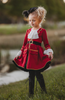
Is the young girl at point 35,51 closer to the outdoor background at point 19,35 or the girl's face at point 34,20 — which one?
the girl's face at point 34,20

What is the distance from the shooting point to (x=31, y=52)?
215 centimetres

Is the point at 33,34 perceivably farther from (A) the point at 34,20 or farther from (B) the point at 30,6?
(B) the point at 30,6

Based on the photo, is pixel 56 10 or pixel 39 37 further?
pixel 56 10

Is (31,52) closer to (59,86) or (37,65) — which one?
(37,65)

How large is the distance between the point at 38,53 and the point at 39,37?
0.86 ft

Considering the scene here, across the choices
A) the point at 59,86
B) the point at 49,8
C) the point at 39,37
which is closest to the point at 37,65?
the point at 39,37

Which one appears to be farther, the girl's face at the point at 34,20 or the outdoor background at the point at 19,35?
the outdoor background at the point at 19,35

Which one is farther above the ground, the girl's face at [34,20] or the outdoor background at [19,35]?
the girl's face at [34,20]

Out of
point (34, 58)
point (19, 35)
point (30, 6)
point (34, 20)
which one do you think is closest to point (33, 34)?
point (34, 20)

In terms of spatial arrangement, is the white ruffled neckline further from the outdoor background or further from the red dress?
the outdoor background

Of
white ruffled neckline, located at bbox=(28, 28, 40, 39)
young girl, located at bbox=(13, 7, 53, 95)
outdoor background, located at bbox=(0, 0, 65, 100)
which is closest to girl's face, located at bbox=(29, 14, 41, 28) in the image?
young girl, located at bbox=(13, 7, 53, 95)

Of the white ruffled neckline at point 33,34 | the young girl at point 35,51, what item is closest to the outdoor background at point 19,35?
the young girl at point 35,51

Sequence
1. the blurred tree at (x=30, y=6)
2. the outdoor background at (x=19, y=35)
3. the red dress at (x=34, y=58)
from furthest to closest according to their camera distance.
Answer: the blurred tree at (x=30, y=6) < the outdoor background at (x=19, y=35) < the red dress at (x=34, y=58)

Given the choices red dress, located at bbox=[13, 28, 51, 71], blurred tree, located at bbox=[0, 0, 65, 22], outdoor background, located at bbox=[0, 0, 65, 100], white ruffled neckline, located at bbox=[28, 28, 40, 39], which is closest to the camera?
red dress, located at bbox=[13, 28, 51, 71]
